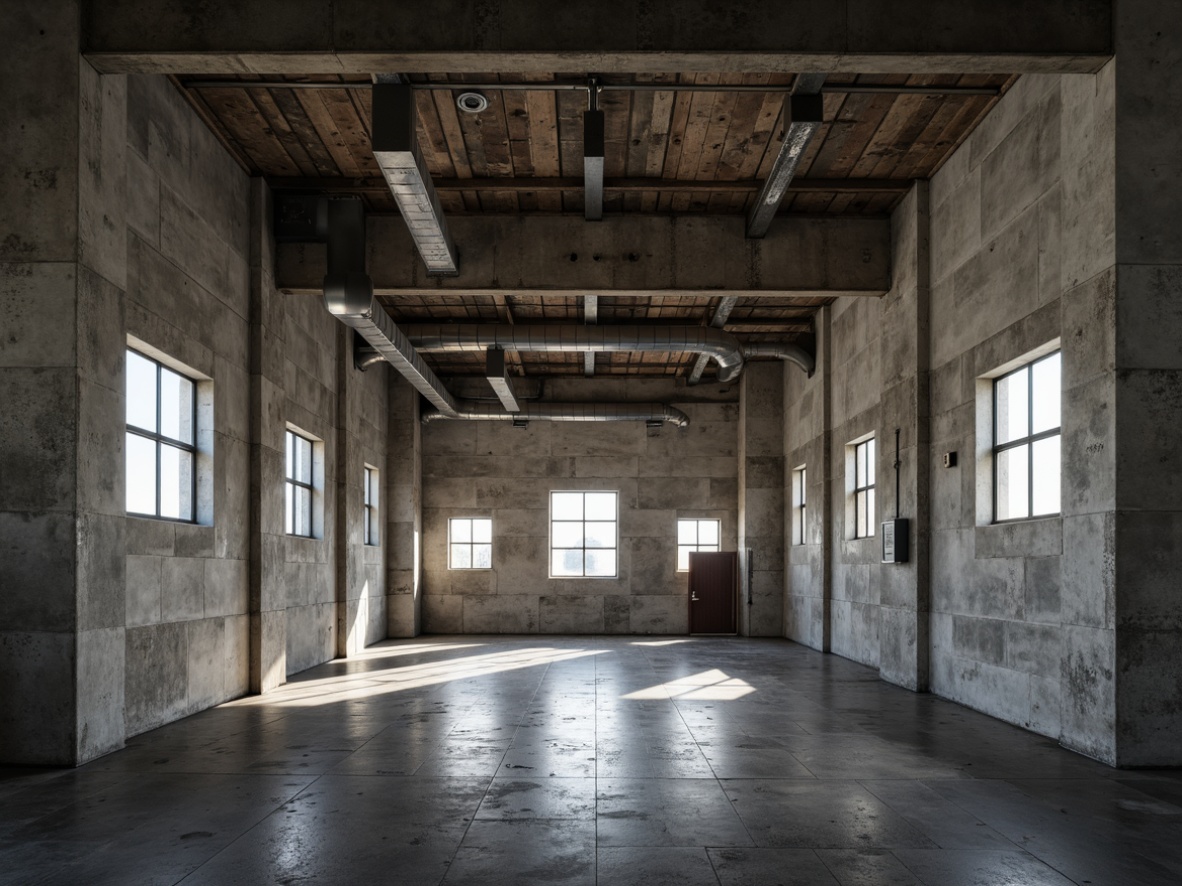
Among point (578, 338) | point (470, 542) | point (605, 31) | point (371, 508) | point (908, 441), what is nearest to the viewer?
point (605, 31)

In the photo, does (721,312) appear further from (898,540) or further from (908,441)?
(898,540)

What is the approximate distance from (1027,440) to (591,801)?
233 inches

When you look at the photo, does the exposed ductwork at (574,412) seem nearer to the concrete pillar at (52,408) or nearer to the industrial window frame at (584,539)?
the industrial window frame at (584,539)

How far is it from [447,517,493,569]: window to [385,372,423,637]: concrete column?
140 cm

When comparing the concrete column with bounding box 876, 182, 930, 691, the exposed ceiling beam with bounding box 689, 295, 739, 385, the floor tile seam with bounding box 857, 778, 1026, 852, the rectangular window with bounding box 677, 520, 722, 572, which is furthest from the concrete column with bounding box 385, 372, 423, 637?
the floor tile seam with bounding box 857, 778, 1026, 852

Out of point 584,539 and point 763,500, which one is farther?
point 584,539

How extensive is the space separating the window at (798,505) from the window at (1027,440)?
9.10m

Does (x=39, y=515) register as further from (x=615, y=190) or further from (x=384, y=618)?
(x=384, y=618)

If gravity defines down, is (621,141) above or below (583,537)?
above

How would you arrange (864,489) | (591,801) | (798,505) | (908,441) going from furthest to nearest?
(798,505)
(864,489)
(908,441)
(591,801)

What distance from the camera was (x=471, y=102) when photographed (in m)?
9.60

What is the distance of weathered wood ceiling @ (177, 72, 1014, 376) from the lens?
962cm

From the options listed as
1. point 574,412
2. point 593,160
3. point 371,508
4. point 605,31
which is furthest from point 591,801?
point 574,412

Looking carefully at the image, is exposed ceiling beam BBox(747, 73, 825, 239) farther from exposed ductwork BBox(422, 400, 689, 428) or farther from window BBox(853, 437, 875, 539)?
exposed ductwork BBox(422, 400, 689, 428)
